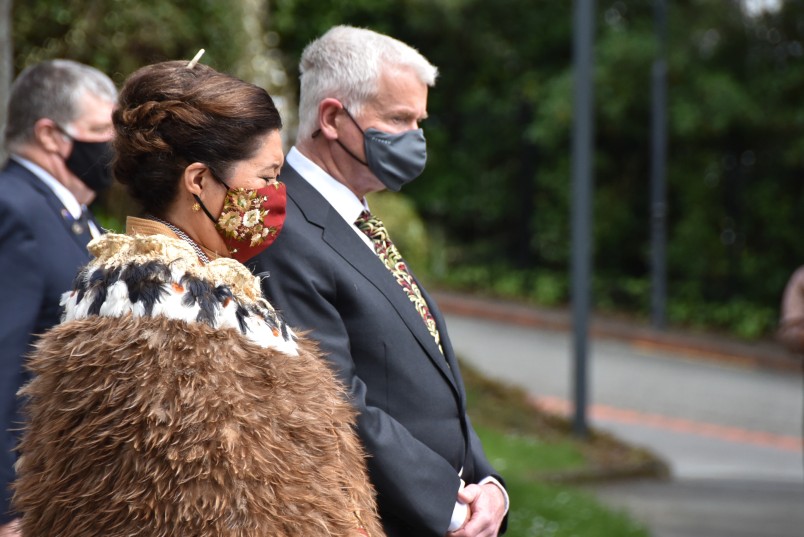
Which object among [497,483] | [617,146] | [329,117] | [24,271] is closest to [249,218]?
[329,117]

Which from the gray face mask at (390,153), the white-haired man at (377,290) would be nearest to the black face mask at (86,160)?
the white-haired man at (377,290)

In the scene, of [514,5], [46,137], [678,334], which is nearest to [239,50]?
[46,137]

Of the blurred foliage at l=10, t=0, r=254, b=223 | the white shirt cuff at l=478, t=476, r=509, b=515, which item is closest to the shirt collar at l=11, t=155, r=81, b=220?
the white shirt cuff at l=478, t=476, r=509, b=515

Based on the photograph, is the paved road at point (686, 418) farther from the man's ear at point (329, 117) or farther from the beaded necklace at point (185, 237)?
the beaded necklace at point (185, 237)

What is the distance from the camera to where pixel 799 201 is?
16.2 metres

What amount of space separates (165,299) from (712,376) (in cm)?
1267

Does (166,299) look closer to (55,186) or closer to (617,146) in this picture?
(55,186)

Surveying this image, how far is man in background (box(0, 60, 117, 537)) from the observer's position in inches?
118

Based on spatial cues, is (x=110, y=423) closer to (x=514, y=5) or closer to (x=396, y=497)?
(x=396, y=497)

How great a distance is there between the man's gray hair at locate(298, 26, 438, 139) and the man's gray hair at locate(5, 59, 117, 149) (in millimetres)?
768

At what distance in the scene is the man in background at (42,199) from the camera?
3.01 meters

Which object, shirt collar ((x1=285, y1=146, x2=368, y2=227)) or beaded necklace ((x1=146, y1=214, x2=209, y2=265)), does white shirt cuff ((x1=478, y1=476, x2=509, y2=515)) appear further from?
beaded necklace ((x1=146, y1=214, x2=209, y2=265))

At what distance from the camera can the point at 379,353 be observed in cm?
287

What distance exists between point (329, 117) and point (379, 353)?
0.63m
